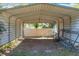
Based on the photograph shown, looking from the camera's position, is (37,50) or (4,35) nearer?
(37,50)

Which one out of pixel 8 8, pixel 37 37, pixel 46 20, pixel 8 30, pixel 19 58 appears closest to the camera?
pixel 19 58

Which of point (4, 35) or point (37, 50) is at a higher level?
point (4, 35)

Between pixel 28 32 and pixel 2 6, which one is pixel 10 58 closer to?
Result: pixel 2 6

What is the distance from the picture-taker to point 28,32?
10953mm

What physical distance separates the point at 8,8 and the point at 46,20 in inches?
197

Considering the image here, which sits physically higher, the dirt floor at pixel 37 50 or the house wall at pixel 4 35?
the house wall at pixel 4 35

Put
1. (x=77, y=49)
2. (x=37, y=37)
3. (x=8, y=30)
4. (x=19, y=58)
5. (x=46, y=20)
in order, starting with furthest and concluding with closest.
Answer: (x=46, y=20), (x=37, y=37), (x=8, y=30), (x=77, y=49), (x=19, y=58)

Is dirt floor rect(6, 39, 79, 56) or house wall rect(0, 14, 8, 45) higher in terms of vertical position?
house wall rect(0, 14, 8, 45)

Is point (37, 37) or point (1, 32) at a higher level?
point (1, 32)

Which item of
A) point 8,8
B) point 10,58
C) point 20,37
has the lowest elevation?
point 20,37

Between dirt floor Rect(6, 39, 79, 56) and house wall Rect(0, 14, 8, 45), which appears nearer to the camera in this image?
dirt floor Rect(6, 39, 79, 56)

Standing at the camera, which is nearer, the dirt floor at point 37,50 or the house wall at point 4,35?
the dirt floor at point 37,50

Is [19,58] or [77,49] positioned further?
[77,49]

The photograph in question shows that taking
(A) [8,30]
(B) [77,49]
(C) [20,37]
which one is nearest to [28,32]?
(C) [20,37]
